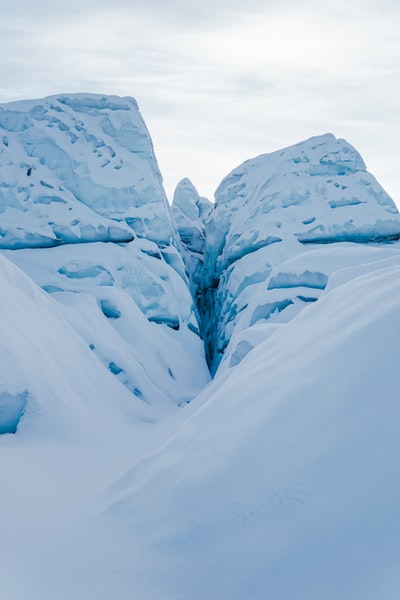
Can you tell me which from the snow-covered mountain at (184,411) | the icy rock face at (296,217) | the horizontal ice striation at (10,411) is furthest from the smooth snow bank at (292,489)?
the icy rock face at (296,217)

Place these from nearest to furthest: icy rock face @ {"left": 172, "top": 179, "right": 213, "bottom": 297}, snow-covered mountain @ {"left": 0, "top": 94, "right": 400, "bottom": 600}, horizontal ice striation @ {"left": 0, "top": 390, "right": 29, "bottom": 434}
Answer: snow-covered mountain @ {"left": 0, "top": 94, "right": 400, "bottom": 600} < horizontal ice striation @ {"left": 0, "top": 390, "right": 29, "bottom": 434} < icy rock face @ {"left": 172, "top": 179, "right": 213, "bottom": 297}

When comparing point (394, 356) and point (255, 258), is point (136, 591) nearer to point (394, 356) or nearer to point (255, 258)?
point (394, 356)

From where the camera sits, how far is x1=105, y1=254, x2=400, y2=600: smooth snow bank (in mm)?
2943

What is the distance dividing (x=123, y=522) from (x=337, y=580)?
2.02 meters

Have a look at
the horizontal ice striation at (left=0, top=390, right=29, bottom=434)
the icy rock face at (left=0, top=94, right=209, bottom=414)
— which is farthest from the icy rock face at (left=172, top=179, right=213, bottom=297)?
the horizontal ice striation at (left=0, top=390, right=29, bottom=434)

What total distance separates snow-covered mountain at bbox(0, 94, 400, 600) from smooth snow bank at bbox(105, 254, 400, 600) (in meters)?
0.01

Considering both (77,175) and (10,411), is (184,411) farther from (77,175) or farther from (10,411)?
(77,175)

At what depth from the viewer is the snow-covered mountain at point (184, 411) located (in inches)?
126

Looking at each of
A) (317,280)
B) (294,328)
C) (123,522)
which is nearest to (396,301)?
(294,328)

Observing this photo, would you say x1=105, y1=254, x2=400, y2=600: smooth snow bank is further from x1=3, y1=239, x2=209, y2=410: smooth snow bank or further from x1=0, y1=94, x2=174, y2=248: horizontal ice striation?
x1=0, y1=94, x2=174, y2=248: horizontal ice striation

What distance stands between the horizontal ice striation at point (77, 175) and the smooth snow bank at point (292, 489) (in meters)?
17.8

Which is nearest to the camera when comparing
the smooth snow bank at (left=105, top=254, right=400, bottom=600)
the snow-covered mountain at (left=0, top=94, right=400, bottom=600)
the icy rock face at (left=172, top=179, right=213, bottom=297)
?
the smooth snow bank at (left=105, top=254, right=400, bottom=600)

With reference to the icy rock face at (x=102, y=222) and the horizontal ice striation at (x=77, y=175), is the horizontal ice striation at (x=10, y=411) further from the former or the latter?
the horizontal ice striation at (x=77, y=175)

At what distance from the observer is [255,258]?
76.6 feet
